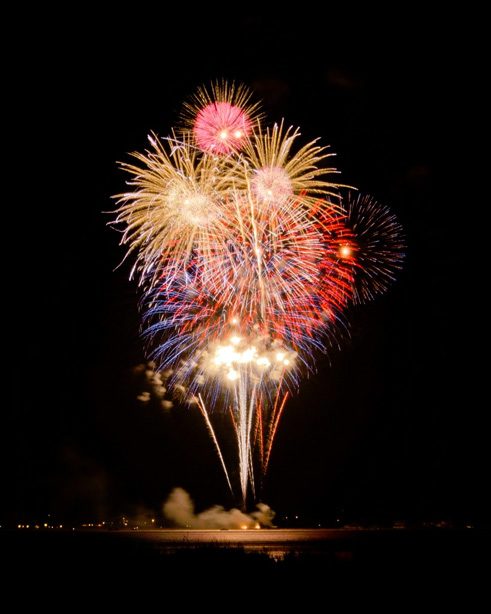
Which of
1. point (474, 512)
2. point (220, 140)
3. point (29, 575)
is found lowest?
point (29, 575)

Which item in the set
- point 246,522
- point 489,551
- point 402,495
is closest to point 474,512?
point 402,495

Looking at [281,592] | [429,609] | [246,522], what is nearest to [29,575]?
[281,592]

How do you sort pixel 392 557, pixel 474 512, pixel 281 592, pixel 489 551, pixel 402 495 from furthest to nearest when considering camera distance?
pixel 402 495, pixel 474 512, pixel 489 551, pixel 392 557, pixel 281 592

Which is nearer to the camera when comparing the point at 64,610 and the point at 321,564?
the point at 64,610

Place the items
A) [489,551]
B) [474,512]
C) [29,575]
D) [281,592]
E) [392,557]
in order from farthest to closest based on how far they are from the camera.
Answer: [474,512] → [489,551] → [392,557] → [29,575] → [281,592]

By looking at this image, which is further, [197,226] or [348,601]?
[197,226]

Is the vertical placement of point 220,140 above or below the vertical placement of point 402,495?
above

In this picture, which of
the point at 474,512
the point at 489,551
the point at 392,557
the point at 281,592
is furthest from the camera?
the point at 474,512

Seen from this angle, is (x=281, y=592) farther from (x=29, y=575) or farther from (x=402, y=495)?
(x=402, y=495)

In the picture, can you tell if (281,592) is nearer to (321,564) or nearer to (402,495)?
(321,564)
